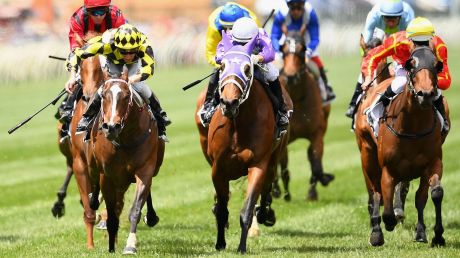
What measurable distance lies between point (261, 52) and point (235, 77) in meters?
1.06

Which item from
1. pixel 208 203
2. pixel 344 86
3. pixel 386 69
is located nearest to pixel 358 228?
pixel 386 69

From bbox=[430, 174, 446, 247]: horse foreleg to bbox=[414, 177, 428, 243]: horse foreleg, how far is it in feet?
0.53

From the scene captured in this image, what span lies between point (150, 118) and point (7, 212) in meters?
4.67

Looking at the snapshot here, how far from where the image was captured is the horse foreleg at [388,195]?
11.6m

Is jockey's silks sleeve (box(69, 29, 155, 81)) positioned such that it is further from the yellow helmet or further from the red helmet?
the yellow helmet

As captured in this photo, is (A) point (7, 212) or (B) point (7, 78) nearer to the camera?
(A) point (7, 212)

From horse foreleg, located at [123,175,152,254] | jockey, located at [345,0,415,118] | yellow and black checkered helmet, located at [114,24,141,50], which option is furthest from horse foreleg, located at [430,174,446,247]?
yellow and black checkered helmet, located at [114,24,141,50]

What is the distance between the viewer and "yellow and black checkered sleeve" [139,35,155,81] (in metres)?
11.4

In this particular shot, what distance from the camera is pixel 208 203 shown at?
53.2 feet

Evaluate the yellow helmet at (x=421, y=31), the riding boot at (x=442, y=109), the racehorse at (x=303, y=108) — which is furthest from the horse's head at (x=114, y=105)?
the racehorse at (x=303, y=108)

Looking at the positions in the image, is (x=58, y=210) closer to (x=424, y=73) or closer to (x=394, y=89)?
(x=394, y=89)

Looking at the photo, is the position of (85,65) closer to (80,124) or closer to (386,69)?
(80,124)

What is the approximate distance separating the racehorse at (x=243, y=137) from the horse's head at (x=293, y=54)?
487 centimetres

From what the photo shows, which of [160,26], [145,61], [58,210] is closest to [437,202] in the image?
[145,61]
